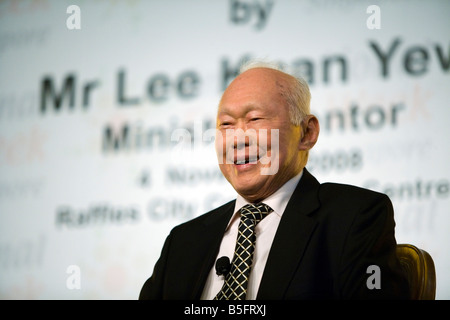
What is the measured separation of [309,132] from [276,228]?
0.39m

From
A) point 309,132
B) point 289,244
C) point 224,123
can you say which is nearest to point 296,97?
point 309,132

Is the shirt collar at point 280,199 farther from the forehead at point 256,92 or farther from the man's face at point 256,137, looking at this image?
the forehead at point 256,92

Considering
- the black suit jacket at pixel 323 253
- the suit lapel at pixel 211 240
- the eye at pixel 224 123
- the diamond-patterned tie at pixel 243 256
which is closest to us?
the black suit jacket at pixel 323 253

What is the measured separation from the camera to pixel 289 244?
173 cm

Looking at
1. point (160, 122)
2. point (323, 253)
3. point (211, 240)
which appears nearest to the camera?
point (323, 253)

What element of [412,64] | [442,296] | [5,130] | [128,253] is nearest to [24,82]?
[5,130]

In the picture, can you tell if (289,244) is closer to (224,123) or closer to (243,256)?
(243,256)

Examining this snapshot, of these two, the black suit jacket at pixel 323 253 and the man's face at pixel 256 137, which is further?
the man's face at pixel 256 137

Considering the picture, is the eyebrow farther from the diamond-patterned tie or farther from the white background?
the white background

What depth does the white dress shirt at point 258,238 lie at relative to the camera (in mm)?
1780

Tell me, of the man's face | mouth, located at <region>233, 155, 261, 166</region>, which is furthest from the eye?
mouth, located at <region>233, 155, 261, 166</region>

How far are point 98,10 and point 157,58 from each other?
55 cm

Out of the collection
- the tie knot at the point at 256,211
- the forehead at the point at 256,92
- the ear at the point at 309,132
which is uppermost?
the forehead at the point at 256,92

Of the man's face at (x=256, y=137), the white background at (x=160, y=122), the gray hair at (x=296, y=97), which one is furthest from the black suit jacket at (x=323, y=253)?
the white background at (x=160, y=122)
